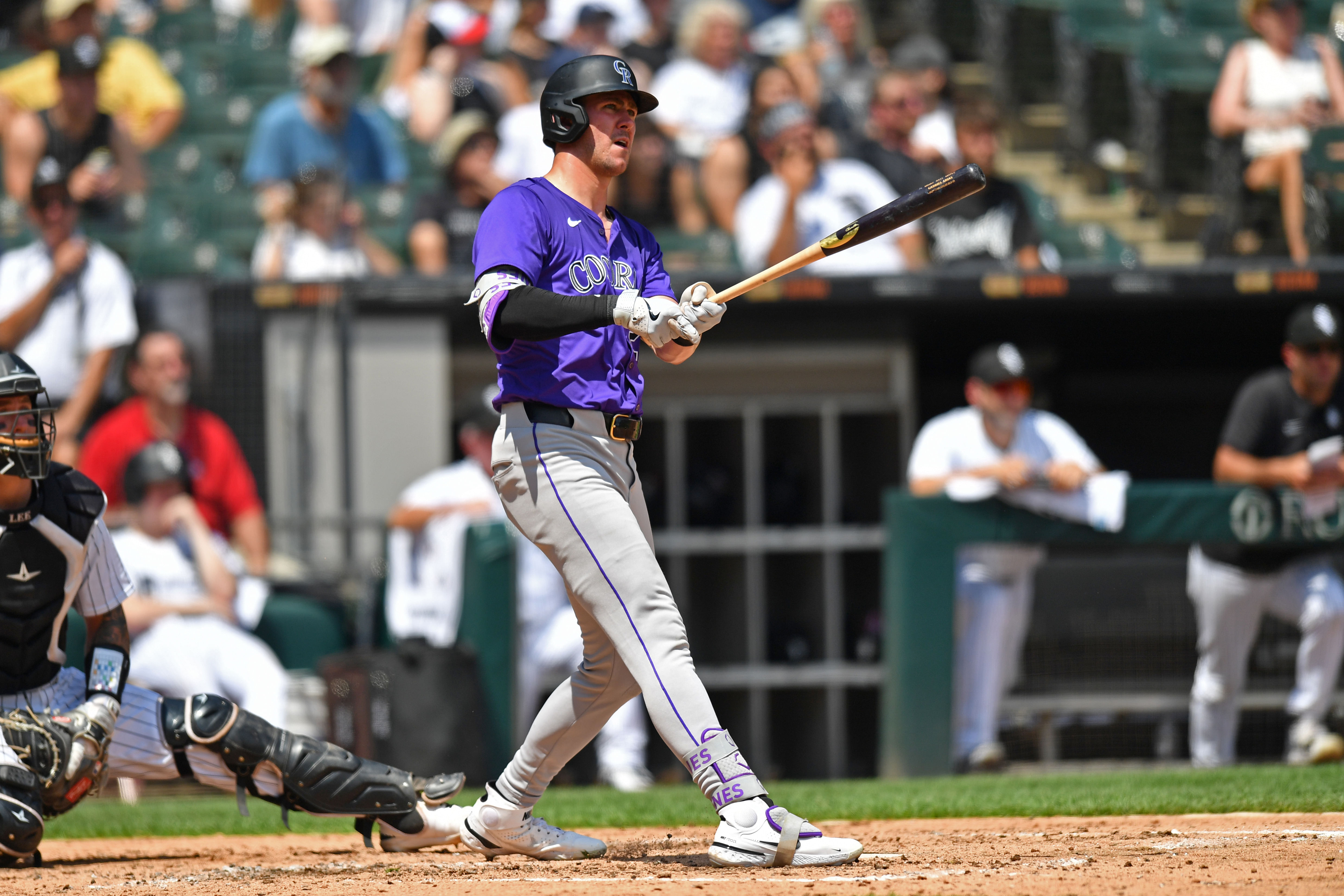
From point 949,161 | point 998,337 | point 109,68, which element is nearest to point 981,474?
point 998,337

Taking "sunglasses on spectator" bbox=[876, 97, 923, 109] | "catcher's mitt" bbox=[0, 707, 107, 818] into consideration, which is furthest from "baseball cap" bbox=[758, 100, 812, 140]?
"catcher's mitt" bbox=[0, 707, 107, 818]

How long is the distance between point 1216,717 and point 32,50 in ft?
25.2

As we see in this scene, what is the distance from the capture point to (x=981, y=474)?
21.6ft

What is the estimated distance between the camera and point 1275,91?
8.11m

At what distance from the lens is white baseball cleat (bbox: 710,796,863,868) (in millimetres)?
3338

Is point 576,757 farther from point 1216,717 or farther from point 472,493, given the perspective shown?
point 1216,717

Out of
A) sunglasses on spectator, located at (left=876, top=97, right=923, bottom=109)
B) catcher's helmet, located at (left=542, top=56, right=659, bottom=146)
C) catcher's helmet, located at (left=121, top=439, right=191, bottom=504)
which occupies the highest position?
sunglasses on spectator, located at (left=876, top=97, right=923, bottom=109)

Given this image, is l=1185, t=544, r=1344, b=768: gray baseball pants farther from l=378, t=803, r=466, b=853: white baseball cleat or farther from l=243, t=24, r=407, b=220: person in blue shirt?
l=243, t=24, r=407, b=220: person in blue shirt

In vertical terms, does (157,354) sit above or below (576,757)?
above

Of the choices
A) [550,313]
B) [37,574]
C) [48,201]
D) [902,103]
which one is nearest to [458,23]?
[902,103]

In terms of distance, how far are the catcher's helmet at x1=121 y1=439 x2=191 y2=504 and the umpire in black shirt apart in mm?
4096

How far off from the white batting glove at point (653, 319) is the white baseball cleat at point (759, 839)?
3.18 ft

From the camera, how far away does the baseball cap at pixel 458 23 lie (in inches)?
370

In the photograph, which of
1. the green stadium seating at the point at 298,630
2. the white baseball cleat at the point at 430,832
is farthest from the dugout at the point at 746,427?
the white baseball cleat at the point at 430,832
